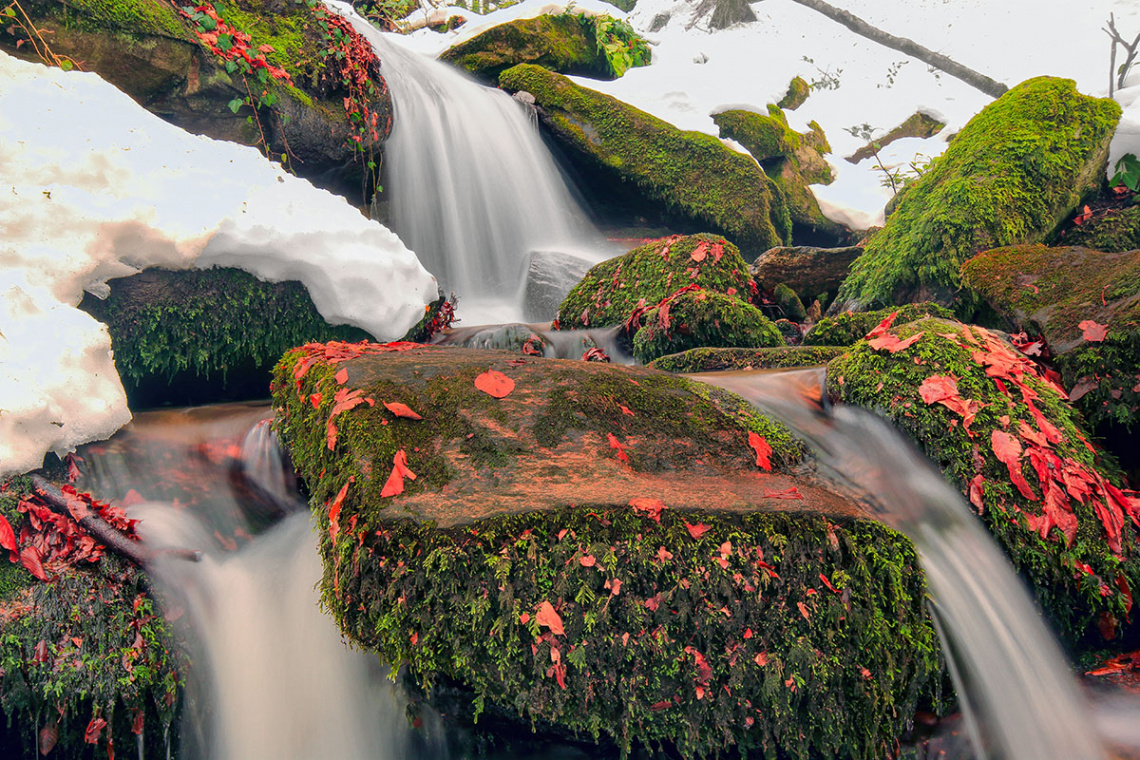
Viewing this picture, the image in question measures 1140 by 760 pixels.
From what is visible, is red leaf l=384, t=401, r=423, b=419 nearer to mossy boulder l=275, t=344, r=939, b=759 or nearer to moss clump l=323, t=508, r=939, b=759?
mossy boulder l=275, t=344, r=939, b=759

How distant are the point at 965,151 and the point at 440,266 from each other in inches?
238

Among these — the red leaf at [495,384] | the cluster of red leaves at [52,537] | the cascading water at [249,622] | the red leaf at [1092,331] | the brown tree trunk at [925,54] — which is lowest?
the cascading water at [249,622]

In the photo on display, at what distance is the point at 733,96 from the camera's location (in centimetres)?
→ 1197

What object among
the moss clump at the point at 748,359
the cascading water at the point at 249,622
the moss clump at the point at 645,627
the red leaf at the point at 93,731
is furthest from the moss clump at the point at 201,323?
the moss clump at the point at 645,627

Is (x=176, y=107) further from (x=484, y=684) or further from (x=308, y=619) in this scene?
(x=484, y=684)

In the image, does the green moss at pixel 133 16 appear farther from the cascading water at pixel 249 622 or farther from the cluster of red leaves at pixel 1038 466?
the cluster of red leaves at pixel 1038 466

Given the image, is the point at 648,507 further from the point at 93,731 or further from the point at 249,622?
the point at 93,731

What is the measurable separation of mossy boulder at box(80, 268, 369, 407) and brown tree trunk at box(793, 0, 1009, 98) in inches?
681

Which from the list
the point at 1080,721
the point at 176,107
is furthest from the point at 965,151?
the point at 176,107

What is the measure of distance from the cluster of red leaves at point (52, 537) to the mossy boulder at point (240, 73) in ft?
13.0

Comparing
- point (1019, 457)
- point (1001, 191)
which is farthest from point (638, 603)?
point (1001, 191)

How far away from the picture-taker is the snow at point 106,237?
109 inches

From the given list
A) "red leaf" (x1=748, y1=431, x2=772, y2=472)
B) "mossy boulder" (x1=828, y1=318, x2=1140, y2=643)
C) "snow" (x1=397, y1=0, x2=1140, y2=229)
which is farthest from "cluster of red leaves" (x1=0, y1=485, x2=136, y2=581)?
"snow" (x1=397, y1=0, x2=1140, y2=229)

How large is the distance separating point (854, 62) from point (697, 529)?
22854mm
